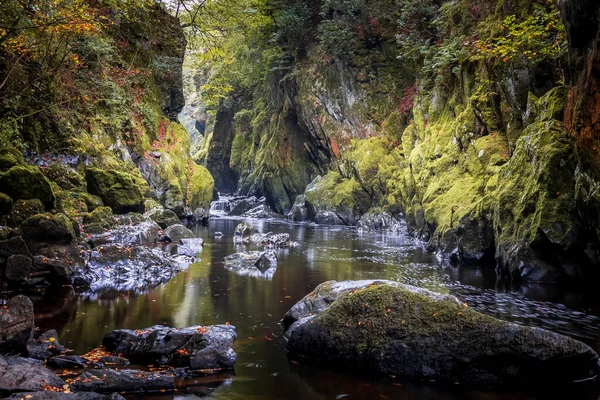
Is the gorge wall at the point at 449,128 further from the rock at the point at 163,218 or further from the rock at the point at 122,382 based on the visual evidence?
the rock at the point at 163,218

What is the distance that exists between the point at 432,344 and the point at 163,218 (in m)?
16.2

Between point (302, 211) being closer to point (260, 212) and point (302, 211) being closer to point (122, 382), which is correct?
point (260, 212)

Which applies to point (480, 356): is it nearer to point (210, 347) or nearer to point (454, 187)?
point (210, 347)

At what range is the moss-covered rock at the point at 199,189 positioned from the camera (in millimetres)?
27734

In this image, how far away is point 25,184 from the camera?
34.8 ft

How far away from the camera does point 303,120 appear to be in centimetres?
3678

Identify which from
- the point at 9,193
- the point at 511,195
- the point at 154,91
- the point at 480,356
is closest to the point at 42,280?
the point at 9,193

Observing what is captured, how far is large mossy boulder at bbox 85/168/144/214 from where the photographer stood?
642 inches

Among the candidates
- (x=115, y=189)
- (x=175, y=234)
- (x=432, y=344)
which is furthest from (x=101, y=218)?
(x=432, y=344)

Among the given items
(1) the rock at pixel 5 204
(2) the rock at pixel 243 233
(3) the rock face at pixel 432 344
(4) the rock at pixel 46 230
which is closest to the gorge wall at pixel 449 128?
(3) the rock face at pixel 432 344

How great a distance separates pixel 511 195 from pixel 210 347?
406 inches

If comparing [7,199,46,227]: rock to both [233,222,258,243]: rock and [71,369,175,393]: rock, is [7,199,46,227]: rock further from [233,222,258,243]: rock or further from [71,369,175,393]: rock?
[233,222,258,243]: rock

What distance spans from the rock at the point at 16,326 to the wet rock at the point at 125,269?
4.38 metres

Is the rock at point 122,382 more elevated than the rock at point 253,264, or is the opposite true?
the rock at point 253,264
